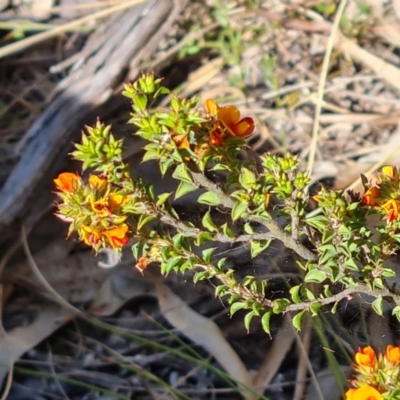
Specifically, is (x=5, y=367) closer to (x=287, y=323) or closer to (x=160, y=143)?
(x=287, y=323)

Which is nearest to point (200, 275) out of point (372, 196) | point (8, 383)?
point (372, 196)

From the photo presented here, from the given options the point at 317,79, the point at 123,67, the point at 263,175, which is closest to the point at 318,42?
the point at 317,79

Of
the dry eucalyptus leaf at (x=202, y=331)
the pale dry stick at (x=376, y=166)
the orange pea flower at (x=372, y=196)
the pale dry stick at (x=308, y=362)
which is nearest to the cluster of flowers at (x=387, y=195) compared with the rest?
the orange pea flower at (x=372, y=196)

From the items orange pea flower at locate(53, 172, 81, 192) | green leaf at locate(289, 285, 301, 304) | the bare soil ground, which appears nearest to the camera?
orange pea flower at locate(53, 172, 81, 192)

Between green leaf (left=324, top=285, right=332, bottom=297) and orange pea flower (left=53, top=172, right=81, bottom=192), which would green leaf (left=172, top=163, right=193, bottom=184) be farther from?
green leaf (left=324, top=285, right=332, bottom=297)

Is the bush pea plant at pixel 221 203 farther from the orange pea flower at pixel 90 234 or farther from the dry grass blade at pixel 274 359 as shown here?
the dry grass blade at pixel 274 359

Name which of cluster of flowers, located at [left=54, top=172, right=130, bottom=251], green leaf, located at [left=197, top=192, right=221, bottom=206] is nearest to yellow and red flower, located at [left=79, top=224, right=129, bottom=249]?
cluster of flowers, located at [left=54, top=172, right=130, bottom=251]

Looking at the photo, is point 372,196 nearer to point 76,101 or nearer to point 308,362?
point 308,362
